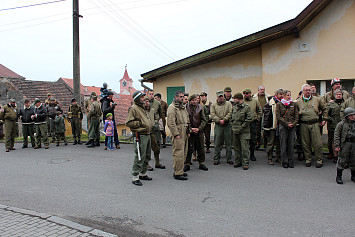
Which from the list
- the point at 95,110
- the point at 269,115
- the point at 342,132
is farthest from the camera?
the point at 95,110

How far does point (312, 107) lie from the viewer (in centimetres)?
756

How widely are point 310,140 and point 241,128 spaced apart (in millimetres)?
1917

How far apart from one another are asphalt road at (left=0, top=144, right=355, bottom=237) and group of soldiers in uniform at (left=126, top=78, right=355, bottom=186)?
0.39 metres

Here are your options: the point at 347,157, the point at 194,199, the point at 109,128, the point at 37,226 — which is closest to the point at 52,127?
the point at 109,128

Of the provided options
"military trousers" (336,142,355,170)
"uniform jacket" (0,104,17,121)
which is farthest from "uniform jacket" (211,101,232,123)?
"uniform jacket" (0,104,17,121)

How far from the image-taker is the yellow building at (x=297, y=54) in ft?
33.3

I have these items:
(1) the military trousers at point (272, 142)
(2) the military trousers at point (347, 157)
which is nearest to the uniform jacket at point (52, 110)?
(1) the military trousers at point (272, 142)

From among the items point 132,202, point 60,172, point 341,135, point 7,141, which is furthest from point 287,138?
point 7,141

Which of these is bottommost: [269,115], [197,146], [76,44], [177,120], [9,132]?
[197,146]

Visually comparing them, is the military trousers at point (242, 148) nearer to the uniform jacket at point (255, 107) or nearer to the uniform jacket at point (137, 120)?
the uniform jacket at point (255, 107)

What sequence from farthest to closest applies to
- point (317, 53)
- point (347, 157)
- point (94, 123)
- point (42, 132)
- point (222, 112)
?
point (42, 132)
point (94, 123)
point (317, 53)
point (222, 112)
point (347, 157)

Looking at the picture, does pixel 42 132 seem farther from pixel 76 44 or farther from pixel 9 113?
pixel 76 44

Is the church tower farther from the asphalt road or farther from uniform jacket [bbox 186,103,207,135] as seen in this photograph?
the asphalt road

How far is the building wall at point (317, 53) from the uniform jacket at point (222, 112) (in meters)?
3.89
